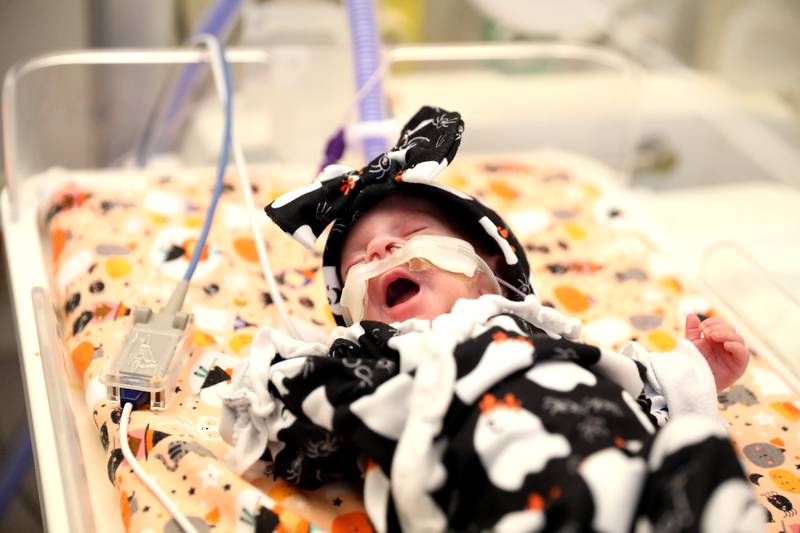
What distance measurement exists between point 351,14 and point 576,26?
768 millimetres

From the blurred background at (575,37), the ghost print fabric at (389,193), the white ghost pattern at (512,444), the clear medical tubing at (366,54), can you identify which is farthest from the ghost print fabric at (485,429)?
the blurred background at (575,37)

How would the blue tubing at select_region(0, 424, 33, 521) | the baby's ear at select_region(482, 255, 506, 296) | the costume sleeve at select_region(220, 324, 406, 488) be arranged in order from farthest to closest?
the blue tubing at select_region(0, 424, 33, 521) < the baby's ear at select_region(482, 255, 506, 296) < the costume sleeve at select_region(220, 324, 406, 488)

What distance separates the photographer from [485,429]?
2.38 ft

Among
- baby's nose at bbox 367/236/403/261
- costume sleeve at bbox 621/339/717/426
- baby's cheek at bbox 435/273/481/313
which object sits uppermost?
baby's nose at bbox 367/236/403/261

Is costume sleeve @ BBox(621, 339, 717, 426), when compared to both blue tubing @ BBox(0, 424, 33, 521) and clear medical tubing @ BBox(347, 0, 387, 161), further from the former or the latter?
blue tubing @ BBox(0, 424, 33, 521)

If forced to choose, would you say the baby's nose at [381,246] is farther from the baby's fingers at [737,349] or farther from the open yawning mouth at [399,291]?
the baby's fingers at [737,349]

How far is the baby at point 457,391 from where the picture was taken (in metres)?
0.67

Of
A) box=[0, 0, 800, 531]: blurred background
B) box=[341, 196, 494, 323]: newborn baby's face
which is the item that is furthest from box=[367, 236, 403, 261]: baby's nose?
box=[0, 0, 800, 531]: blurred background

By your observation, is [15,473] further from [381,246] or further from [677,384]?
[677,384]

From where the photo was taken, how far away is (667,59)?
6.89ft

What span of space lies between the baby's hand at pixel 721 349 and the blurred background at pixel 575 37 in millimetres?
594

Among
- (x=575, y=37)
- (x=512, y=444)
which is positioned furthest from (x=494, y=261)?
(x=575, y=37)

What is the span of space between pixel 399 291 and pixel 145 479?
12.6 inches

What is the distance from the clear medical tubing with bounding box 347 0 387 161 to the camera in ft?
4.43
